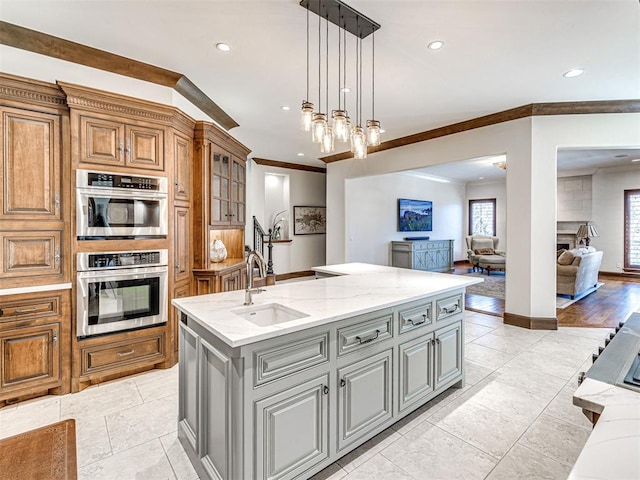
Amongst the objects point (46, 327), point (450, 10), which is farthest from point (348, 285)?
point (46, 327)

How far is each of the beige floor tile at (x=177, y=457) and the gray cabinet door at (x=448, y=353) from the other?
1.75 m

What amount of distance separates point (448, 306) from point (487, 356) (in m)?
1.39

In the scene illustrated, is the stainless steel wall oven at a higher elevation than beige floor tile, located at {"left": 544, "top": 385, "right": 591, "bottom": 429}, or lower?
higher

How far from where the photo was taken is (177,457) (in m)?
1.93

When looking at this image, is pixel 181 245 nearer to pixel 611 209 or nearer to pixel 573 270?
pixel 573 270

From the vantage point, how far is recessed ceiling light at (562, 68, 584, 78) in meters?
3.16

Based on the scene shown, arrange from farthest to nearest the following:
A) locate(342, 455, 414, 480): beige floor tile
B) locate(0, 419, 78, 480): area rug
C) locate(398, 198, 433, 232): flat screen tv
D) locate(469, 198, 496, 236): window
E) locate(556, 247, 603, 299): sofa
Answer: locate(469, 198, 496, 236): window < locate(398, 198, 433, 232): flat screen tv < locate(556, 247, 603, 299): sofa < locate(342, 455, 414, 480): beige floor tile < locate(0, 419, 78, 480): area rug

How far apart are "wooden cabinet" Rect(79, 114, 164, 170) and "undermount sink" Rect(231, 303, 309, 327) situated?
1849mm

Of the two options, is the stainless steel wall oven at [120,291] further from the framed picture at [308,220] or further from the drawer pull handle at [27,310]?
the framed picture at [308,220]

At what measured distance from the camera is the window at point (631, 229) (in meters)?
7.75

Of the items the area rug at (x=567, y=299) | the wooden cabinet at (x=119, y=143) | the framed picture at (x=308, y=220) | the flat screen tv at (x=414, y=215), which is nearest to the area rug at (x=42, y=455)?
the wooden cabinet at (x=119, y=143)

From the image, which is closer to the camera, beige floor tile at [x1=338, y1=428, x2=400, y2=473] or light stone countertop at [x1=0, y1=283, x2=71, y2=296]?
beige floor tile at [x1=338, y1=428, x2=400, y2=473]

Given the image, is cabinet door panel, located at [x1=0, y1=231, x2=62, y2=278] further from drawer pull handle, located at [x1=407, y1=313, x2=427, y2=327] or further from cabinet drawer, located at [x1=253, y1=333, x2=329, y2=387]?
drawer pull handle, located at [x1=407, y1=313, x2=427, y2=327]

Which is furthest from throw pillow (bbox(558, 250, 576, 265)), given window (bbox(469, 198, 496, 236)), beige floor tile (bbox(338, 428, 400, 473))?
beige floor tile (bbox(338, 428, 400, 473))
